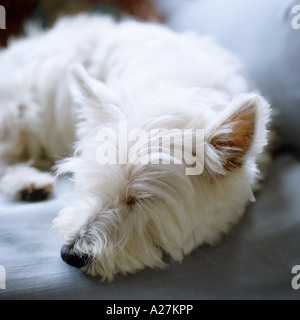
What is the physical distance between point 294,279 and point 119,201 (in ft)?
1.70

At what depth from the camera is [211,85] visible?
1277 millimetres

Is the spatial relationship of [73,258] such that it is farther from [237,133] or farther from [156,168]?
[237,133]

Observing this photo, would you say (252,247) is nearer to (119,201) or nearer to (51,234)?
(119,201)

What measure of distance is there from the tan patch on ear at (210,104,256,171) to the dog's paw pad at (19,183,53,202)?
67 cm

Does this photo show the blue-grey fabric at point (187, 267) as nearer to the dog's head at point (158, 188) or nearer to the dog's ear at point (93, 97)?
the dog's head at point (158, 188)

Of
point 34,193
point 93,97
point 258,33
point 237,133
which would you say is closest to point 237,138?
point 237,133

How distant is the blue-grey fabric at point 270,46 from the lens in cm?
129

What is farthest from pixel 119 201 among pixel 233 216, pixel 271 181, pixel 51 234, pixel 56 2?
pixel 56 2

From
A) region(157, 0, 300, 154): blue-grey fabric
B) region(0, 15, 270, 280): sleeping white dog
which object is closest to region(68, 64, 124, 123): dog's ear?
region(0, 15, 270, 280): sleeping white dog

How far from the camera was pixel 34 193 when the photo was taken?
1311 mm

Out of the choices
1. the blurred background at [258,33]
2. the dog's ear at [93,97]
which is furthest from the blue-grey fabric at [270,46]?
the dog's ear at [93,97]

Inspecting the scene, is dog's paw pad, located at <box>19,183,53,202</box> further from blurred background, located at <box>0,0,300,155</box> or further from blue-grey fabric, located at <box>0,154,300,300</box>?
blurred background, located at <box>0,0,300,155</box>

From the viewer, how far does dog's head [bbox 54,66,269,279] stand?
95cm
